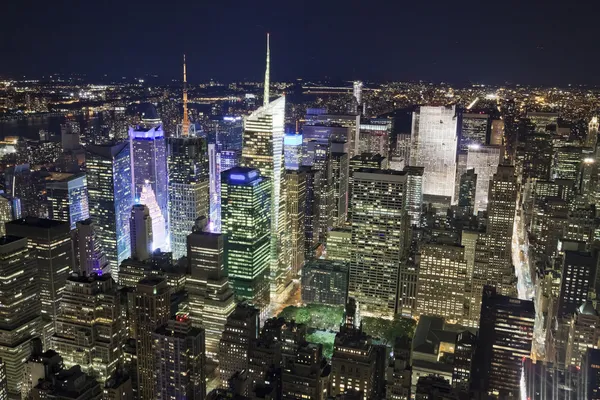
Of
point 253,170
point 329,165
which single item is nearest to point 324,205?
point 329,165

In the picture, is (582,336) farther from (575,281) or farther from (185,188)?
(185,188)

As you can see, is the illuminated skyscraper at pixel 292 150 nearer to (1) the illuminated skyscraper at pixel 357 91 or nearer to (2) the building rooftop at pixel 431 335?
(1) the illuminated skyscraper at pixel 357 91

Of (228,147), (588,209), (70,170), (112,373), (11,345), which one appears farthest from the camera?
(228,147)

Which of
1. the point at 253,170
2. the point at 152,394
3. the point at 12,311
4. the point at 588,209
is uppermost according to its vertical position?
the point at 253,170

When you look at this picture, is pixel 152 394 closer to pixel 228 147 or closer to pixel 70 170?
pixel 70 170

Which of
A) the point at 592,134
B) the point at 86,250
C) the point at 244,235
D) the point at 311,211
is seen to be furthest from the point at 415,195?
the point at 86,250

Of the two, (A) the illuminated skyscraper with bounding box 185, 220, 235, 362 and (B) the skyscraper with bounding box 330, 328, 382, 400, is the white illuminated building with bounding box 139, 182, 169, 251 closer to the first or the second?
(A) the illuminated skyscraper with bounding box 185, 220, 235, 362

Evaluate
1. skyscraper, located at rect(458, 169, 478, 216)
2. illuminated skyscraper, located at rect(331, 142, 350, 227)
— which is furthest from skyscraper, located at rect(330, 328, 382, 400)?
skyscraper, located at rect(458, 169, 478, 216)

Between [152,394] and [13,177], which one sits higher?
[13,177]
